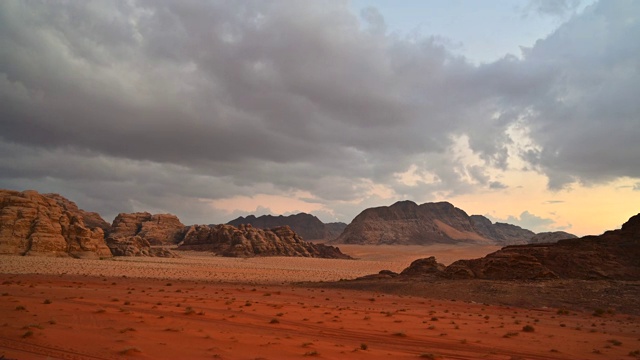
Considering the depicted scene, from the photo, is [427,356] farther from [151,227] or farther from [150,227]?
[151,227]

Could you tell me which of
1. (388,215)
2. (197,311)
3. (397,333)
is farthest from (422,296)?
(388,215)

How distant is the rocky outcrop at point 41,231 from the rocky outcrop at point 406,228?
381 feet

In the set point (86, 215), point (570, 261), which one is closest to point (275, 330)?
point (570, 261)

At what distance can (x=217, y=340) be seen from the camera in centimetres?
1102

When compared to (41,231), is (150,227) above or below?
above

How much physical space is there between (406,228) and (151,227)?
104884 millimetres

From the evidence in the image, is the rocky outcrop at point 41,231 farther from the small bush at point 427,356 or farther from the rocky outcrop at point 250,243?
the small bush at point 427,356

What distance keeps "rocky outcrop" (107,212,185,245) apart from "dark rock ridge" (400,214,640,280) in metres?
86.1

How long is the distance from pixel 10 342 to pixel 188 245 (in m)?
86.1

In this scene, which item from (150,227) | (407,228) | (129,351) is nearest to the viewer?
(129,351)

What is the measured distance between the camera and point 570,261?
31078 mm

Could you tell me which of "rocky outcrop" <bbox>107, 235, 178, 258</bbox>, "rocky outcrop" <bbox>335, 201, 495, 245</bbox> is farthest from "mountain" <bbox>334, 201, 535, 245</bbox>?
"rocky outcrop" <bbox>107, 235, 178, 258</bbox>

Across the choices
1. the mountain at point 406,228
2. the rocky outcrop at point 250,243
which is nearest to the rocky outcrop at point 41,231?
the rocky outcrop at point 250,243

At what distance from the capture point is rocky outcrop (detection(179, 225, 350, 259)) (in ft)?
262
